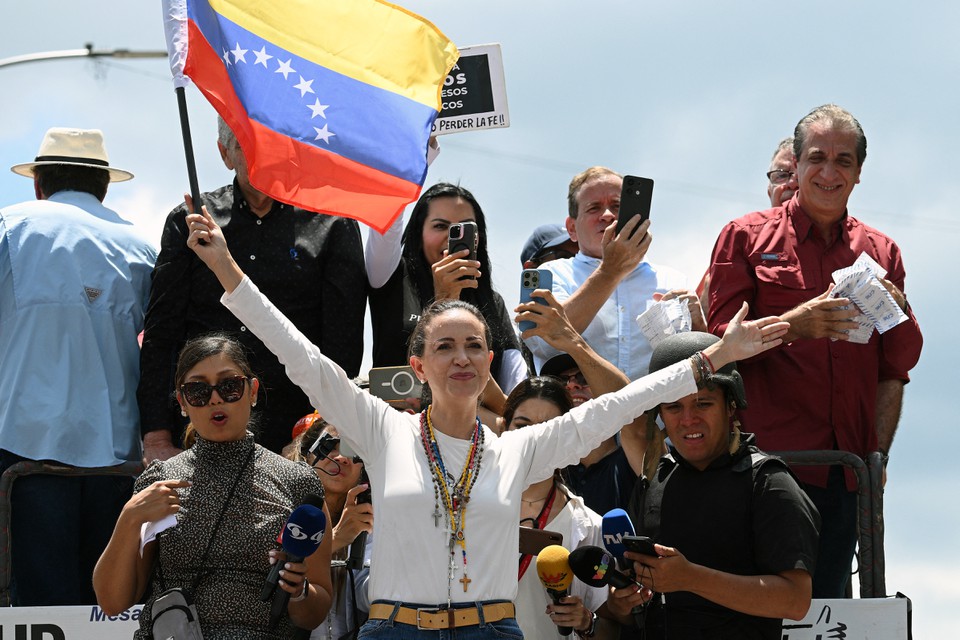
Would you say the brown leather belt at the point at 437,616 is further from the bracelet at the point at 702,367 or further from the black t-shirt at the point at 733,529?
the bracelet at the point at 702,367

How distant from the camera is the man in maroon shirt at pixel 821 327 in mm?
6938

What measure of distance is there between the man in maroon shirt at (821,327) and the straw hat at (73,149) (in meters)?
3.44

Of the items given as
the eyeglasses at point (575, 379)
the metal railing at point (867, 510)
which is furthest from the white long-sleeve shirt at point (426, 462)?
the eyeglasses at point (575, 379)

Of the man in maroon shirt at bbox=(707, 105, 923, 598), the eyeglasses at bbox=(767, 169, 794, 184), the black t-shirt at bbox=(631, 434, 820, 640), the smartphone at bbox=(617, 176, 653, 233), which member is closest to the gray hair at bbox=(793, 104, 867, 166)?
the man in maroon shirt at bbox=(707, 105, 923, 598)

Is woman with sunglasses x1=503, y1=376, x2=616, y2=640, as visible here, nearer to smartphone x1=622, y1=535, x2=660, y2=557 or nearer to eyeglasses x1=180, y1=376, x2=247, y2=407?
smartphone x1=622, y1=535, x2=660, y2=557

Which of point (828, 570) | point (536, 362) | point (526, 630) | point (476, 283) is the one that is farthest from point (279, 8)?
point (828, 570)

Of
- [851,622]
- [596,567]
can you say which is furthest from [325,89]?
[851,622]

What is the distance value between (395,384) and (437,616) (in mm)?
1573

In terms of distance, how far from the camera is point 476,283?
7.03 meters

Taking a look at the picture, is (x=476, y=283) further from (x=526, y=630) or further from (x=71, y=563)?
(x=71, y=563)

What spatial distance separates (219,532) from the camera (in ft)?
18.5

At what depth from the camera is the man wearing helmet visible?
555cm

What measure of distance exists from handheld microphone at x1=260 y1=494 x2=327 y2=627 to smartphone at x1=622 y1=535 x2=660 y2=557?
3.89ft

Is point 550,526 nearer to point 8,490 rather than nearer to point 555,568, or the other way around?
point 555,568
